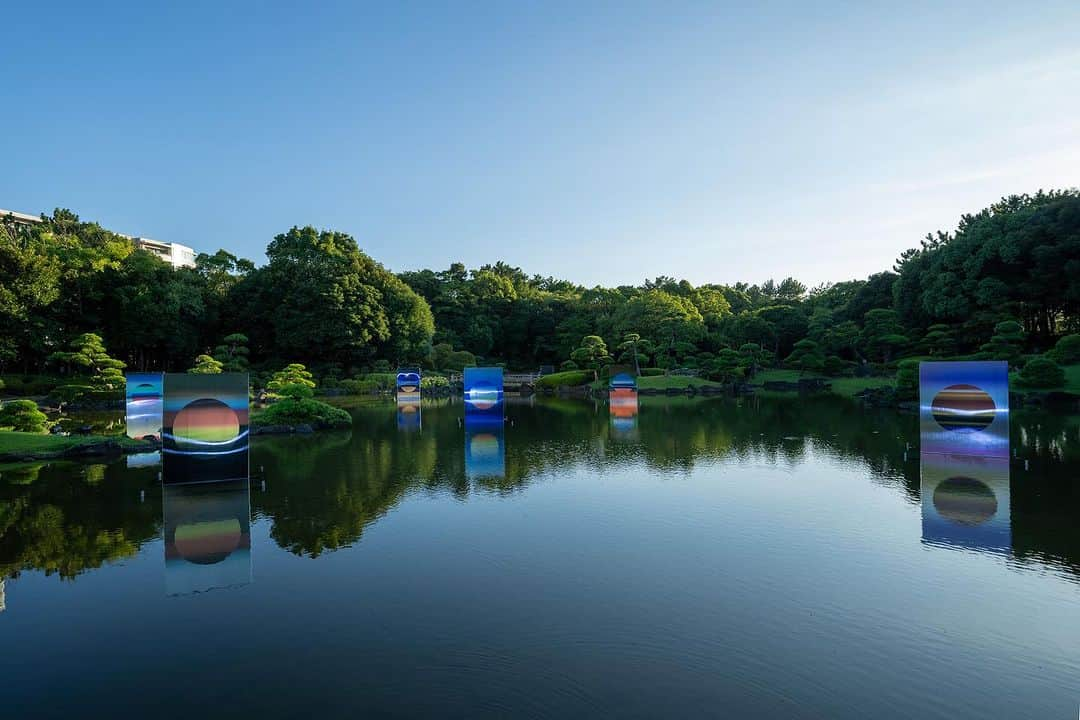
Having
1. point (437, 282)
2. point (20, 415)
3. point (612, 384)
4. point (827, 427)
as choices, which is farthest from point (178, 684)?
point (437, 282)

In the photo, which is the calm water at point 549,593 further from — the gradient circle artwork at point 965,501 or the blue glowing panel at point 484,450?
the blue glowing panel at point 484,450

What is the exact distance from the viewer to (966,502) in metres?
9.38

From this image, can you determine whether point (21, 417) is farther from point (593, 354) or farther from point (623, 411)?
→ point (593, 354)

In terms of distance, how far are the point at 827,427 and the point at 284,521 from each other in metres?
16.0

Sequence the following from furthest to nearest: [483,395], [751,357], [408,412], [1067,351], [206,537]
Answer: [751,357] → [408,412] → [1067,351] → [483,395] → [206,537]

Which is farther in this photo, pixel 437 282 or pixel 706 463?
pixel 437 282

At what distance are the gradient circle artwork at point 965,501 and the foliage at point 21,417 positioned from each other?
19.8 metres

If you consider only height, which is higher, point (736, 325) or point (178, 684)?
point (736, 325)

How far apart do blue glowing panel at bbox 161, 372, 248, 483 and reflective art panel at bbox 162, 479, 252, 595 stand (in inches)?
11.5

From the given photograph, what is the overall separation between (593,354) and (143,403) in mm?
25763

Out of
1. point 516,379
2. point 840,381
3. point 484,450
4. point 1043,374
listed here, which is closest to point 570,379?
point 516,379

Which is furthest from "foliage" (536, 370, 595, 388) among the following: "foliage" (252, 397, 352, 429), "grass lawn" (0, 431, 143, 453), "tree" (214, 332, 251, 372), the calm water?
the calm water

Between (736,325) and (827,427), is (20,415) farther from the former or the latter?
(736,325)

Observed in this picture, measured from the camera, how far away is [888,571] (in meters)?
6.57
